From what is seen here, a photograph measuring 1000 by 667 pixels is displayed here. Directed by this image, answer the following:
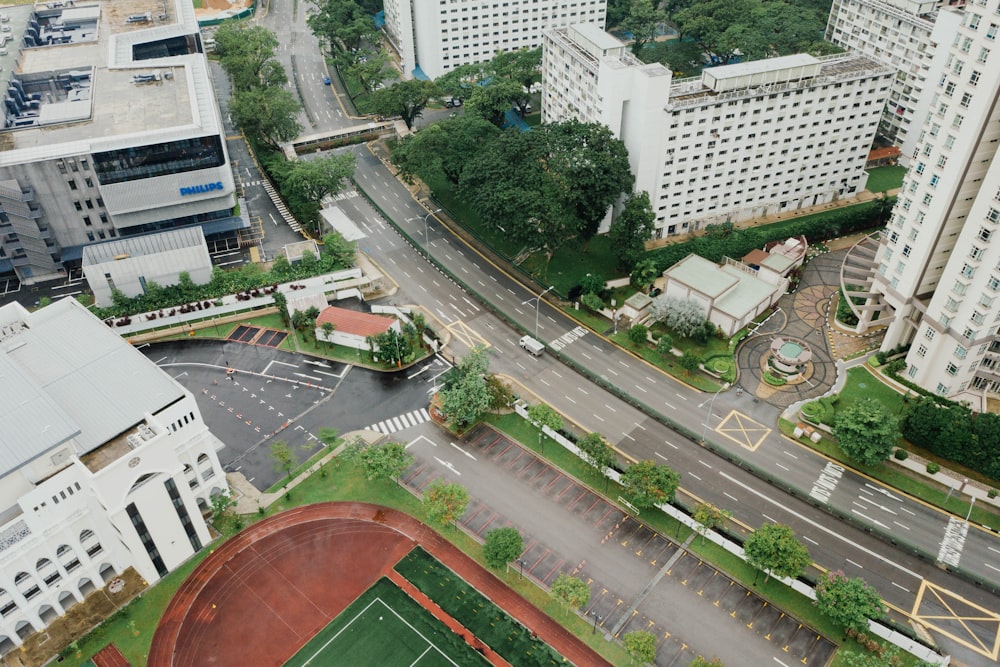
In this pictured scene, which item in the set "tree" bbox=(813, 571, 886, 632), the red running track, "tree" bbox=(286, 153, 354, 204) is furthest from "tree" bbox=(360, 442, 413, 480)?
"tree" bbox=(286, 153, 354, 204)

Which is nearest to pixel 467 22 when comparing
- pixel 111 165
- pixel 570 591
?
pixel 111 165

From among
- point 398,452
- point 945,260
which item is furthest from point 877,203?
point 398,452

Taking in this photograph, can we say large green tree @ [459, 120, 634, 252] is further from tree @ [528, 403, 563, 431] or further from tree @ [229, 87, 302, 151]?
tree @ [229, 87, 302, 151]

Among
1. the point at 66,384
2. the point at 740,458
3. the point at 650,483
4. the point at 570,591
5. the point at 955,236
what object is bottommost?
the point at 740,458

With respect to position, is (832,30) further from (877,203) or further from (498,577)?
(498,577)

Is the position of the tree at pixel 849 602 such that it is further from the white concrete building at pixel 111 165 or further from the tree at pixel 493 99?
the tree at pixel 493 99

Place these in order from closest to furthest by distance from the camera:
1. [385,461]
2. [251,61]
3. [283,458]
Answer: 1. [385,461]
2. [283,458]
3. [251,61]

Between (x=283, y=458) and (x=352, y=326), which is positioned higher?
(x=352, y=326)

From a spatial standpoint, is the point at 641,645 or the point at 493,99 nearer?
the point at 641,645

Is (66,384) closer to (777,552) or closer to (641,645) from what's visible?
(641,645)
